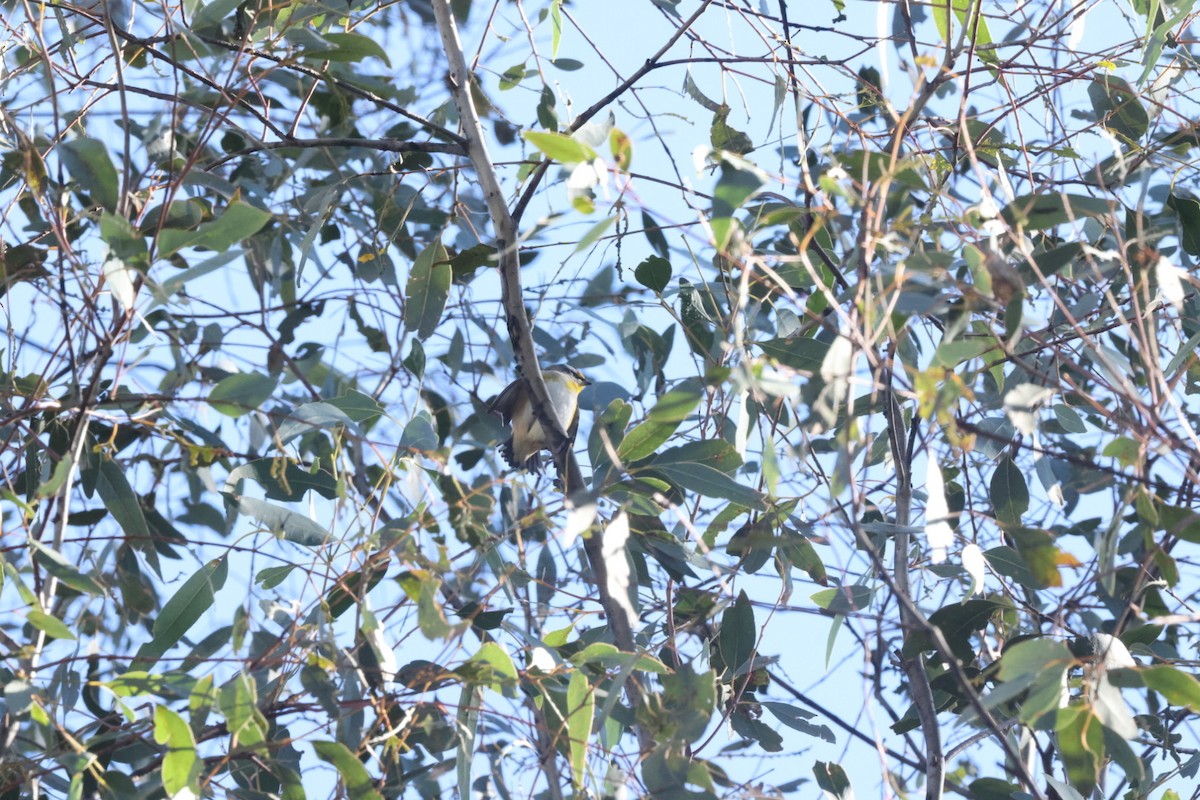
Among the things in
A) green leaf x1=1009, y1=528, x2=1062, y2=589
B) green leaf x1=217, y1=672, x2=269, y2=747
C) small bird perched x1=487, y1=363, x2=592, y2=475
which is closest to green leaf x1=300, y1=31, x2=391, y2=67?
green leaf x1=217, y1=672, x2=269, y2=747

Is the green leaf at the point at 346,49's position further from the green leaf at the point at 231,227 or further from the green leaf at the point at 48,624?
the green leaf at the point at 48,624

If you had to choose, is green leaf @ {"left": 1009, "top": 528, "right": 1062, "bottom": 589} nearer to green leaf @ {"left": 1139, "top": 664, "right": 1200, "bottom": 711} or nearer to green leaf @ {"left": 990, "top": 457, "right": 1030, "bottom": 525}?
green leaf @ {"left": 1139, "top": 664, "right": 1200, "bottom": 711}

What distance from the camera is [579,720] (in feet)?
5.88

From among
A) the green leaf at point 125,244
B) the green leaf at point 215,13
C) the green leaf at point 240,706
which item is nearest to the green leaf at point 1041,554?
the green leaf at point 240,706

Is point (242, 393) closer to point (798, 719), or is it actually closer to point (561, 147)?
point (561, 147)

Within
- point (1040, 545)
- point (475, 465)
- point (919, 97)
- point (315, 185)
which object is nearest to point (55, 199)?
point (315, 185)

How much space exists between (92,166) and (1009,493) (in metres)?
1.57

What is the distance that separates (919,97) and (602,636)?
1.09 m

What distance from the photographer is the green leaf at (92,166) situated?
169cm

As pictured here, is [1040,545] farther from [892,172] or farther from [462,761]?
[462,761]

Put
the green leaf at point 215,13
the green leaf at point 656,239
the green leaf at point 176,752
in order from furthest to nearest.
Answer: the green leaf at point 656,239 < the green leaf at point 215,13 < the green leaf at point 176,752

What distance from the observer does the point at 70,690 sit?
2.29 meters

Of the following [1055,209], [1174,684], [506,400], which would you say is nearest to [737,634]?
[1174,684]

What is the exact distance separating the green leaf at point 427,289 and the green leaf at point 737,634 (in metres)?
0.75
